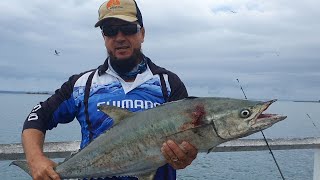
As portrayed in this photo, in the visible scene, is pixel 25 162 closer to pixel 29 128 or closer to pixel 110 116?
pixel 29 128

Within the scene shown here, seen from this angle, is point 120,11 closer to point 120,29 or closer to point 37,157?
point 120,29

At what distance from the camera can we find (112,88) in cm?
374

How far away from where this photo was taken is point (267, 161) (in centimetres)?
1852

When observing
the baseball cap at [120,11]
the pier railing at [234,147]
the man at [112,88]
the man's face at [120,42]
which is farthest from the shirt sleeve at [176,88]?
the pier railing at [234,147]

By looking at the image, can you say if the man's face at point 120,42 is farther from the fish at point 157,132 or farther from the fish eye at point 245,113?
the fish eye at point 245,113

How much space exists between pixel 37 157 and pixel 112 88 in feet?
2.88

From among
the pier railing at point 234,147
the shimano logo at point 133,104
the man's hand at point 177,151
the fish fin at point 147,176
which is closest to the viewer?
the man's hand at point 177,151

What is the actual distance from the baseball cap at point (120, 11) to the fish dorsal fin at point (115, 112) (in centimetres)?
85

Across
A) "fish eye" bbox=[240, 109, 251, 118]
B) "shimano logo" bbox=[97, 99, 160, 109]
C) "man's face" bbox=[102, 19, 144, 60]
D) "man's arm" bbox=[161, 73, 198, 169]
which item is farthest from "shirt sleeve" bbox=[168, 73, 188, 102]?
"fish eye" bbox=[240, 109, 251, 118]

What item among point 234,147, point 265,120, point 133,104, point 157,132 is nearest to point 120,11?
point 133,104

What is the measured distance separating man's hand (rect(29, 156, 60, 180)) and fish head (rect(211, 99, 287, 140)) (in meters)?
1.41

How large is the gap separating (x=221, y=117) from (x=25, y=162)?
5.68 feet

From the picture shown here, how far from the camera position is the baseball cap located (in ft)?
12.2

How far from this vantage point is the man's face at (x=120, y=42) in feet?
12.2
